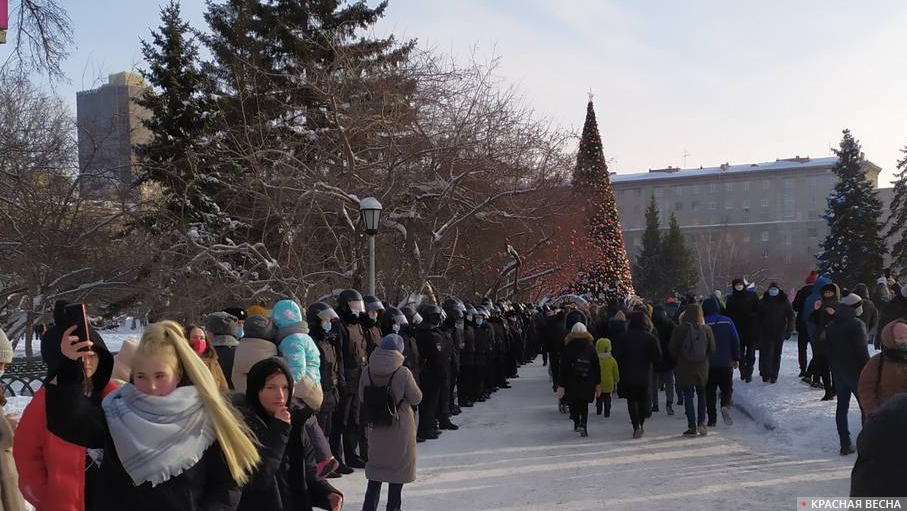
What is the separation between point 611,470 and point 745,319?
702 centimetres

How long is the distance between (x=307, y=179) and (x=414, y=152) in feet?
8.74

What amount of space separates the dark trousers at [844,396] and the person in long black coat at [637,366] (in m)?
2.62

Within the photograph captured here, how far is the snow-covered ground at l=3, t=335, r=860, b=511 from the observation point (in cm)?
754

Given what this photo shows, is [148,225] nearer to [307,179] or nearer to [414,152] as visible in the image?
[307,179]

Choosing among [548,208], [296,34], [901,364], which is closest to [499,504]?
[901,364]

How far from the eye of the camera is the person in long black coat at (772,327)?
13914mm

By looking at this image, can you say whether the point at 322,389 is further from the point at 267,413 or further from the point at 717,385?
the point at 717,385

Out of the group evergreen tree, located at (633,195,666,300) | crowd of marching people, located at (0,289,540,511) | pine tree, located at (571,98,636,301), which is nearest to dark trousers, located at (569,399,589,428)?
crowd of marching people, located at (0,289,540,511)

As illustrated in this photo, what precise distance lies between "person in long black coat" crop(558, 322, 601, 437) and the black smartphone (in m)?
8.94

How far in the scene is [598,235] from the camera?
30.2m

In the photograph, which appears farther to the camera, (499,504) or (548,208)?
(548,208)

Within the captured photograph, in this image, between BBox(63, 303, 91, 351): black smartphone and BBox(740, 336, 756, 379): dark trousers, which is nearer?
BBox(63, 303, 91, 351): black smartphone

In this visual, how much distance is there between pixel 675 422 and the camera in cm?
1219

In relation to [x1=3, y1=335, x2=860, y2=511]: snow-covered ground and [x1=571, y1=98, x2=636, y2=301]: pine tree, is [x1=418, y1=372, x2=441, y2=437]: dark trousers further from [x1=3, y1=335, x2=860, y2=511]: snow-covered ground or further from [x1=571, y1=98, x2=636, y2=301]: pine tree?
[x1=571, y1=98, x2=636, y2=301]: pine tree
